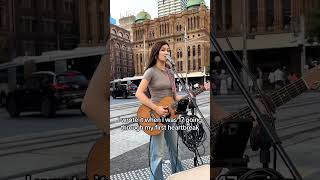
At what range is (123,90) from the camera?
289cm

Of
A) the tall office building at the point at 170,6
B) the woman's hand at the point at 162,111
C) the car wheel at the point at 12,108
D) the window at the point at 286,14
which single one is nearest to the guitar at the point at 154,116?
the woman's hand at the point at 162,111

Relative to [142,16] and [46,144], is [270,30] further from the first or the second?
[46,144]

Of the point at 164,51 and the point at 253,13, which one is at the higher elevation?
the point at 253,13

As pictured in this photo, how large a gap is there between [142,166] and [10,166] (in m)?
0.86

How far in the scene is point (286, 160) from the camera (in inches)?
116

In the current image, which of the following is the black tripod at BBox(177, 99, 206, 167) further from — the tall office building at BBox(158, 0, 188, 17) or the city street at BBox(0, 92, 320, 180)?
the tall office building at BBox(158, 0, 188, 17)

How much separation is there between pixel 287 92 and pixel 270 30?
0.42 metres

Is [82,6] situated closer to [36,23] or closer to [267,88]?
[36,23]

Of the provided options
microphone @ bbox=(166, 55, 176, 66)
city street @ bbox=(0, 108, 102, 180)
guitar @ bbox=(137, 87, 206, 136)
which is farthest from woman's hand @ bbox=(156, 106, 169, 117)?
city street @ bbox=(0, 108, 102, 180)

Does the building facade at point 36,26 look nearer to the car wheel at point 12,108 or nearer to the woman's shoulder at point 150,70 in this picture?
the car wheel at point 12,108

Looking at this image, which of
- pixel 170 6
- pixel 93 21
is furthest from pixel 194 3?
pixel 93 21

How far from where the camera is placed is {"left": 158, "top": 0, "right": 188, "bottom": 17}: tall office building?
2.90 metres

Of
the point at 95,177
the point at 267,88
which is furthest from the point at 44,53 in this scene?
the point at 267,88

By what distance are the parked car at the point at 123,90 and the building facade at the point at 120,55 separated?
56mm
